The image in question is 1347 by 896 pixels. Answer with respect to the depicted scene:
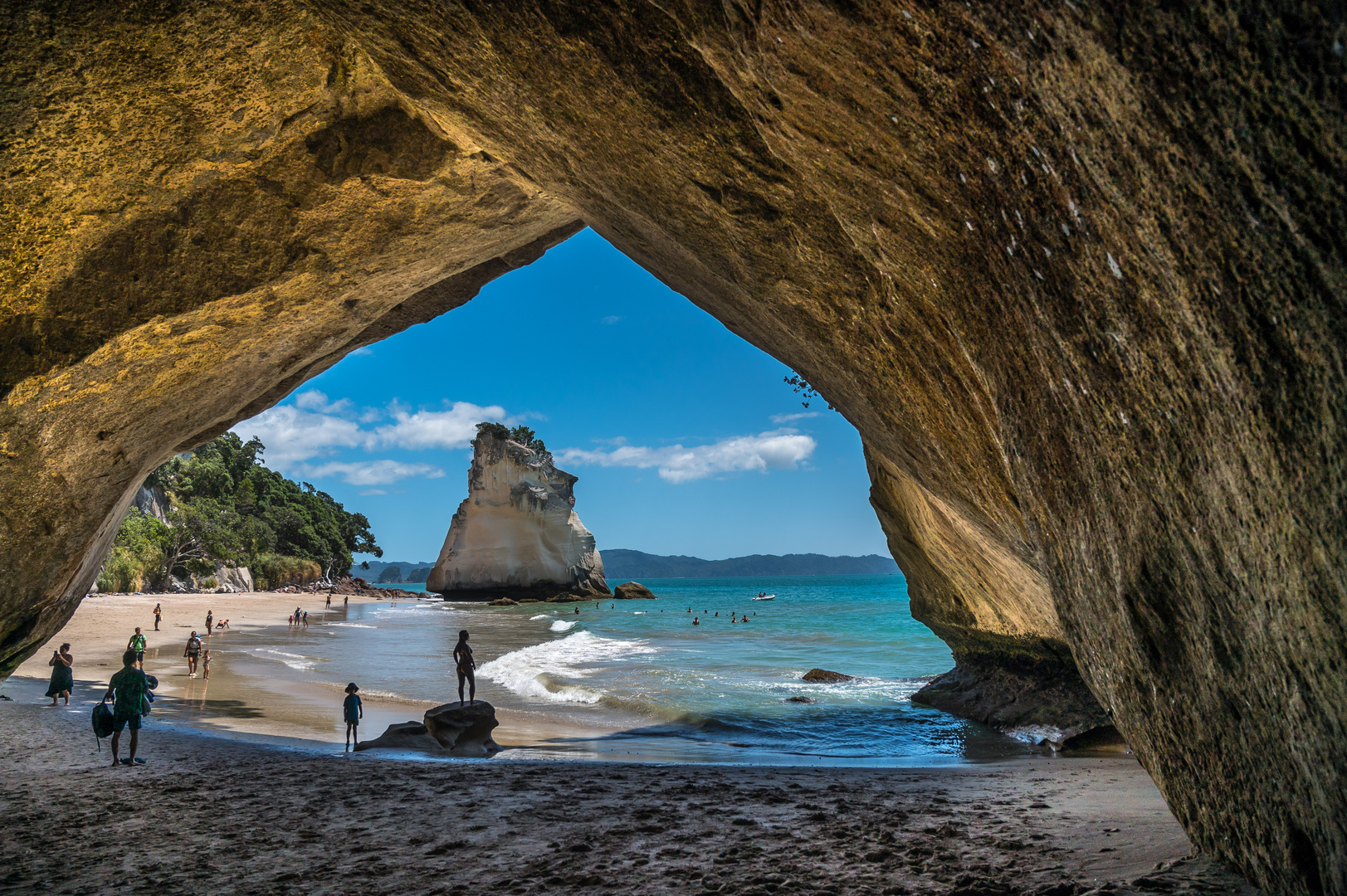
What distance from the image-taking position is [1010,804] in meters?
5.90

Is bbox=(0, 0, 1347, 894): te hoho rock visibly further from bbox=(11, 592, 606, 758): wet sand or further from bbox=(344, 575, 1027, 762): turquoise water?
bbox=(344, 575, 1027, 762): turquoise water

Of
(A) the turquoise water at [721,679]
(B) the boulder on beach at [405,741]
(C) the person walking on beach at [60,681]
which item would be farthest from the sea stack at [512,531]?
(B) the boulder on beach at [405,741]

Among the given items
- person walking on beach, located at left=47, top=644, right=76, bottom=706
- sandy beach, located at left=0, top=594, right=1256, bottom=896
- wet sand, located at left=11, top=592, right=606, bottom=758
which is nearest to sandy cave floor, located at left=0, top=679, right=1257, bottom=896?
sandy beach, located at left=0, top=594, right=1256, bottom=896

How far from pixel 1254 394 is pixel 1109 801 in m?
5.62

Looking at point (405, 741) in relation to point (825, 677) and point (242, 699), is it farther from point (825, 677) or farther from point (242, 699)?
point (825, 677)

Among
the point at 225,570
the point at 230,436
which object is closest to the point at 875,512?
the point at 225,570

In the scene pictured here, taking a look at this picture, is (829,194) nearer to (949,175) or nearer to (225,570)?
(949,175)

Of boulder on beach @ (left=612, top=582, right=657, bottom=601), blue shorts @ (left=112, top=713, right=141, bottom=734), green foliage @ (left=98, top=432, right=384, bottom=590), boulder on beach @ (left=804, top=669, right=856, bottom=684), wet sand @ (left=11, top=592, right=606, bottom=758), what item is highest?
green foliage @ (left=98, top=432, right=384, bottom=590)

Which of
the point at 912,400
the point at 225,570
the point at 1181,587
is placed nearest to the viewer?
the point at 1181,587

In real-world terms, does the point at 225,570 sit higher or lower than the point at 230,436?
lower

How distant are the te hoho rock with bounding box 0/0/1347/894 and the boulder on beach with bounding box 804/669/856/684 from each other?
11197 mm

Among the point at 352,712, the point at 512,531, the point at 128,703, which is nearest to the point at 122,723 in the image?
the point at 128,703

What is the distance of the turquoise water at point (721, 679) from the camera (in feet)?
37.7

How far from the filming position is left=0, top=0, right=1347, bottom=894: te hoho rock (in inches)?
68.3
